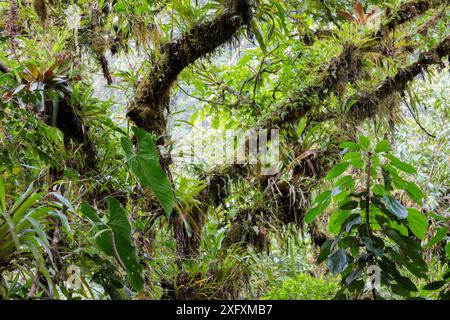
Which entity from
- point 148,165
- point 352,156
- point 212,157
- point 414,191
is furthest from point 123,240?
point 212,157

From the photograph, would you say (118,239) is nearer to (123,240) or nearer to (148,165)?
(123,240)

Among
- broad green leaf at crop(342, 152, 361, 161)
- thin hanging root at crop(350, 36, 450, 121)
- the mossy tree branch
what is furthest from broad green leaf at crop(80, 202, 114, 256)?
thin hanging root at crop(350, 36, 450, 121)

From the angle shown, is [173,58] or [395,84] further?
[395,84]

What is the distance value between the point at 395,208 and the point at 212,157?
1487 millimetres

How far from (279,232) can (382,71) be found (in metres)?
1.10

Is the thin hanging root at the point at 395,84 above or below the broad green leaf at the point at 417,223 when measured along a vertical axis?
above

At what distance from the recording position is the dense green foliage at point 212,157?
1142 mm

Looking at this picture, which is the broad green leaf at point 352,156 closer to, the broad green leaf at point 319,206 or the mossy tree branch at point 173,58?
the broad green leaf at point 319,206

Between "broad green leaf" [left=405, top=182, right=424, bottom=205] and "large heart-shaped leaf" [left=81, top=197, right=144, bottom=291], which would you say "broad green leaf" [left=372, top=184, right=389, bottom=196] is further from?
"large heart-shaped leaf" [left=81, top=197, right=144, bottom=291]

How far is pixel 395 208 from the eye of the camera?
1070mm

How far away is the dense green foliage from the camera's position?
1142 mm

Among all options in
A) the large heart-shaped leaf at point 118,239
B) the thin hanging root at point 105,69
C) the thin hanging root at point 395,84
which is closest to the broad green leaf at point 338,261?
the large heart-shaped leaf at point 118,239

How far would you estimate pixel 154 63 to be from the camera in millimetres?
2109

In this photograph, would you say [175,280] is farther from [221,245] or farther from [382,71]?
[382,71]
